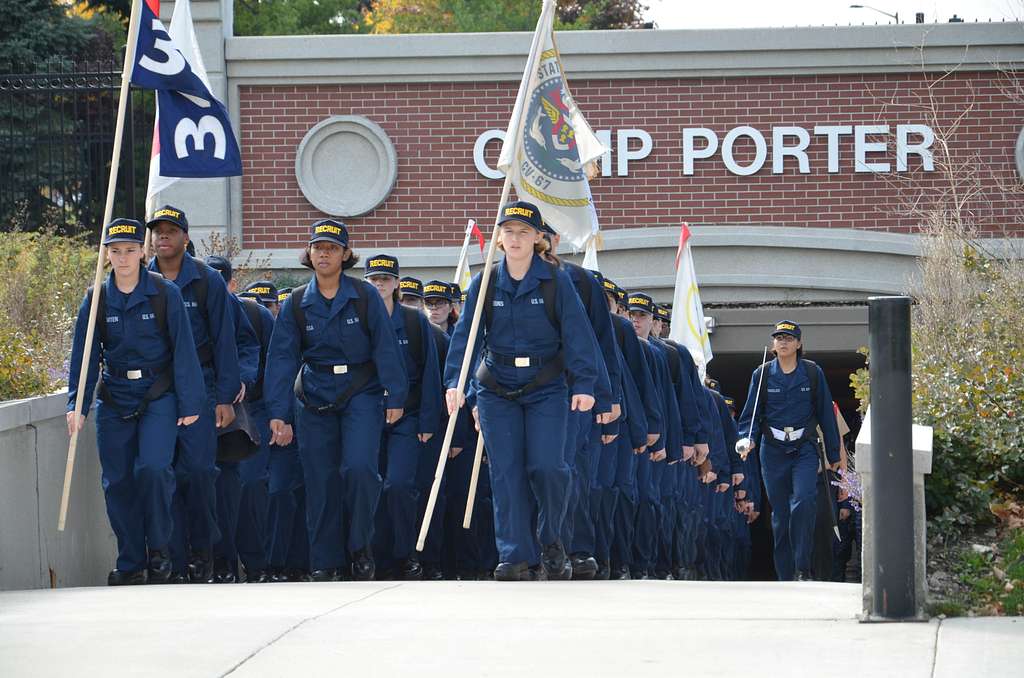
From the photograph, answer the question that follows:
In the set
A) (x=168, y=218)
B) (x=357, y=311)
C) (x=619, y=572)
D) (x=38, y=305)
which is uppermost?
(x=168, y=218)

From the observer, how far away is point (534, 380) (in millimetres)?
9070

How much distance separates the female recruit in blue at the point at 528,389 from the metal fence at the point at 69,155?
973cm

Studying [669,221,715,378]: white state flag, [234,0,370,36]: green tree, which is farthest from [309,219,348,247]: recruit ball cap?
[234,0,370,36]: green tree

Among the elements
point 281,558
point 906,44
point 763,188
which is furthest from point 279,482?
point 906,44

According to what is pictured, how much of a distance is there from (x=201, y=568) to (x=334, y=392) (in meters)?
1.45

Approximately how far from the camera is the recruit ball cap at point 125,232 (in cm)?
945

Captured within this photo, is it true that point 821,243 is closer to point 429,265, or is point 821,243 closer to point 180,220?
point 429,265

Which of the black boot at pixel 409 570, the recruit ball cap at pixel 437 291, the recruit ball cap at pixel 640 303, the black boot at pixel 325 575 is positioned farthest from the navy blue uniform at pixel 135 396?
the recruit ball cap at pixel 640 303

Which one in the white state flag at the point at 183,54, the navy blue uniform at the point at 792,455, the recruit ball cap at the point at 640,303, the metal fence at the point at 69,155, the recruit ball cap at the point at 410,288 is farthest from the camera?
the metal fence at the point at 69,155

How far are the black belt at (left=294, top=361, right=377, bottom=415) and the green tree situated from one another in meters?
31.2

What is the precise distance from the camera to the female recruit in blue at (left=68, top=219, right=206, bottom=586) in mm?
9406

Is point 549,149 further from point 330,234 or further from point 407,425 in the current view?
point 407,425

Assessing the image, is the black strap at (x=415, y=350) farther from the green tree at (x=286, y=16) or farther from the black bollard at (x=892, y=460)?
the green tree at (x=286, y=16)

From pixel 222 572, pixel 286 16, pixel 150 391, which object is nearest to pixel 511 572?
pixel 150 391
